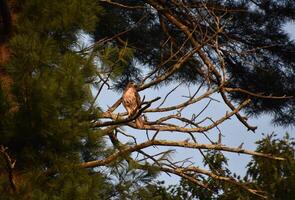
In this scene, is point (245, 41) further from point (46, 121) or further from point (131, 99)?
point (46, 121)

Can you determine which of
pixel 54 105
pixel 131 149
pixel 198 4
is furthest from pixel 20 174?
pixel 198 4

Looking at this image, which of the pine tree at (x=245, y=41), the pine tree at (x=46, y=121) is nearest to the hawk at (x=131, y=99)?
the pine tree at (x=245, y=41)

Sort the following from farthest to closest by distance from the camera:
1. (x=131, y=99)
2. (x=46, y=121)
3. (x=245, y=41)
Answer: (x=245, y=41) → (x=131, y=99) → (x=46, y=121)

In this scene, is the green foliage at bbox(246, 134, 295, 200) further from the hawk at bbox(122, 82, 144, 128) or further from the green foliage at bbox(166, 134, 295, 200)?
the hawk at bbox(122, 82, 144, 128)

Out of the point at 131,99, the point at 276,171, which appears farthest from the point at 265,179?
the point at 131,99

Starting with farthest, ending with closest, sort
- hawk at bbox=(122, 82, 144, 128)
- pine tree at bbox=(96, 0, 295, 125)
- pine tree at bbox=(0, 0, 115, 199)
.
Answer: pine tree at bbox=(96, 0, 295, 125)
hawk at bbox=(122, 82, 144, 128)
pine tree at bbox=(0, 0, 115, 199)

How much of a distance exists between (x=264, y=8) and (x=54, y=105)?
4.11m

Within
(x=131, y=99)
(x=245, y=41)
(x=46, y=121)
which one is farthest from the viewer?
(x=245, y=41)

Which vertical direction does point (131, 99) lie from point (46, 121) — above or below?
above

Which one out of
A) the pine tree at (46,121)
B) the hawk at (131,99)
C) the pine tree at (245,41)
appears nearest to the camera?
the pine tree at (46,121)

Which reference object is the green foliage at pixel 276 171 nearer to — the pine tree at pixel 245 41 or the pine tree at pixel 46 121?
the pine tree at pixel 245 41

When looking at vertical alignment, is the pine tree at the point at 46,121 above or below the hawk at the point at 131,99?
below

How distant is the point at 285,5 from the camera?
25.0ft

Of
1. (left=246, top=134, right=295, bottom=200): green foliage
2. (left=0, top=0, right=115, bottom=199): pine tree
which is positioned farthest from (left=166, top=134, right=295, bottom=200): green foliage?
(left=0, top=0, right=115, bottom=199): pine tree
